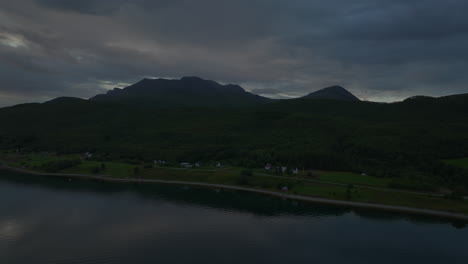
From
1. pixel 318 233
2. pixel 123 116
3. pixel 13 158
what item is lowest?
pixel 318 233

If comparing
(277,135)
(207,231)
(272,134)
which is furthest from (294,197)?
(272,134)

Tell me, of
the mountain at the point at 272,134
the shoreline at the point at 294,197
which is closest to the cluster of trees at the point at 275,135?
the mountain at the point at 272,134

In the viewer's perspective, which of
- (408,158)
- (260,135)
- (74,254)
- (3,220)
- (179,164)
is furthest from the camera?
(260,135)

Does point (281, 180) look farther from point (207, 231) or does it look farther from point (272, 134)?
point (272, 134)

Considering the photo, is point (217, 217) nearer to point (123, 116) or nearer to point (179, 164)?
point (179, 164)

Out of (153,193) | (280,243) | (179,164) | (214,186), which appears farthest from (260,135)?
(280,243)

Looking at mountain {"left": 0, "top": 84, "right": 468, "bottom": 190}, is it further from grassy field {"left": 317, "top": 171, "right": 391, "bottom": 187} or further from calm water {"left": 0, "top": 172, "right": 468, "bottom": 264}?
calm water {"left": 0, "top": 172, "right": 468, "bottom": 264}
